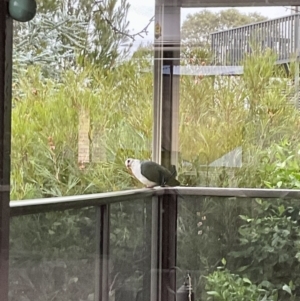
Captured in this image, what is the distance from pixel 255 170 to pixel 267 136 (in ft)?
0.39

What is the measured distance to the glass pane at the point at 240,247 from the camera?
1.57m

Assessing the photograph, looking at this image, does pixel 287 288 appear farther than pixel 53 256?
Yes

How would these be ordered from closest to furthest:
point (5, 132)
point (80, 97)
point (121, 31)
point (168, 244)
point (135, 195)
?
point (5, 132) → point (80, 97) → point (121, 31) → point (135, 195) → point (168, 244)

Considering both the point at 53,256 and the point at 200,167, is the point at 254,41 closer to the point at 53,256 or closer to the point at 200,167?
the point at 200,167

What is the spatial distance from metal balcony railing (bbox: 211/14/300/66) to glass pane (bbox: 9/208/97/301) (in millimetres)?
689

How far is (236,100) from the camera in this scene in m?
1.59

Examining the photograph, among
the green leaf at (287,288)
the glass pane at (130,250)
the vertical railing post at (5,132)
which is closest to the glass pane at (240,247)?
the green leaf at (287,288)

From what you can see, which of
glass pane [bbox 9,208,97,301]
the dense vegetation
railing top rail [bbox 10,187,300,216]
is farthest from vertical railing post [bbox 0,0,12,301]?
the dense vegetation

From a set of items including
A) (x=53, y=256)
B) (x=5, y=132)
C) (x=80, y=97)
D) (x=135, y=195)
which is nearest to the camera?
(x=5, y=132)

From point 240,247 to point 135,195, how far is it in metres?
0.41

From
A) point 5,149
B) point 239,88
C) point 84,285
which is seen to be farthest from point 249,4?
point 5,149

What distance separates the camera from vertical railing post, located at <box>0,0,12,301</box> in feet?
1.97

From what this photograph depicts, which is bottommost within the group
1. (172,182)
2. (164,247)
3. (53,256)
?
(164,247)

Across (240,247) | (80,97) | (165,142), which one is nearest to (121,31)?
(80,97)
